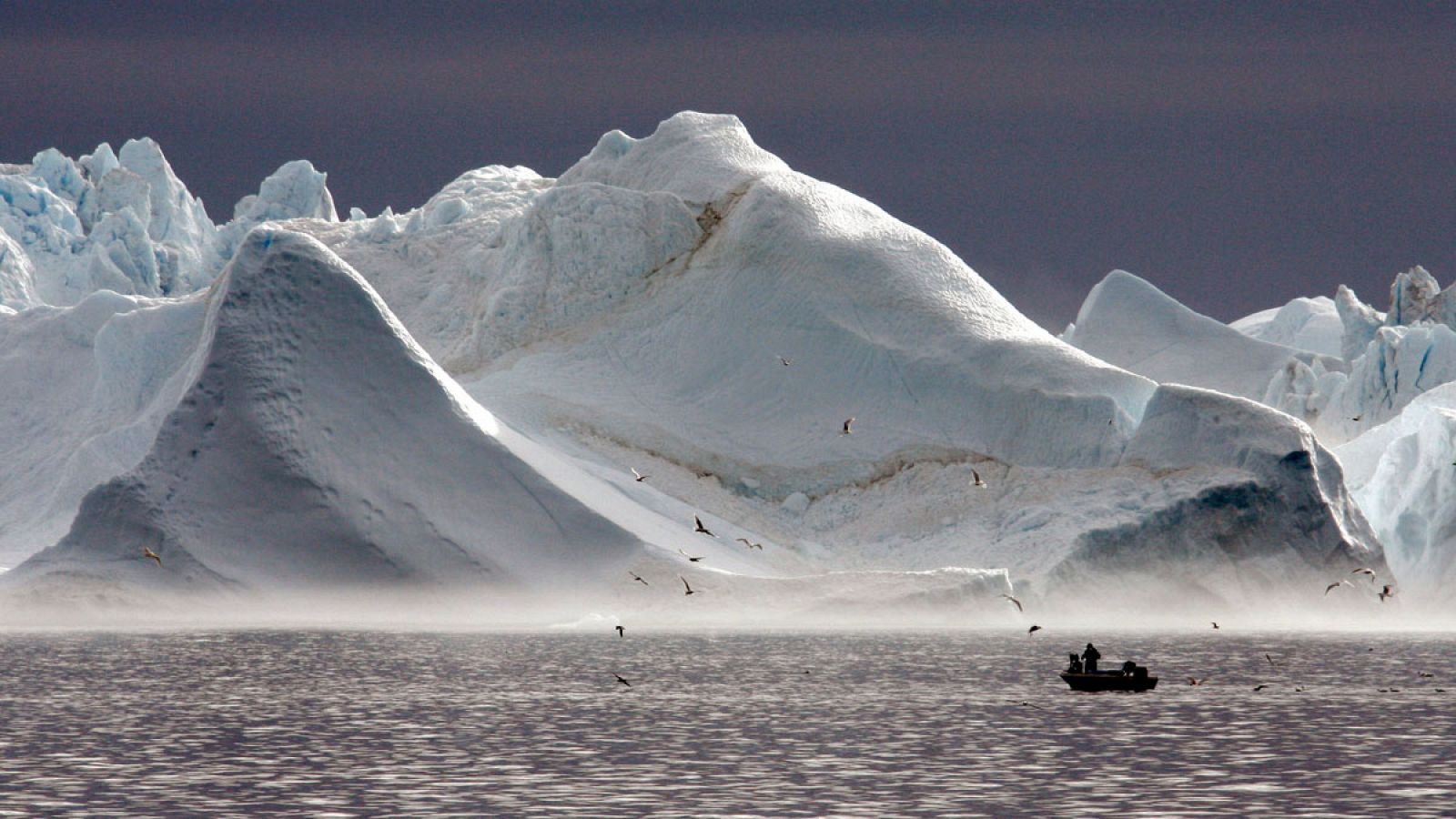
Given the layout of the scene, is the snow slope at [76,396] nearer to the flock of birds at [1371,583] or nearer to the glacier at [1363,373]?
the flock of birds at [1371,583]

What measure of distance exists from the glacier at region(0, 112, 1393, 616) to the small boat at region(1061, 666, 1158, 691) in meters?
28.3

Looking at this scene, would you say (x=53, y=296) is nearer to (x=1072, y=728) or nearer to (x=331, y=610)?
(x=331, y=610)

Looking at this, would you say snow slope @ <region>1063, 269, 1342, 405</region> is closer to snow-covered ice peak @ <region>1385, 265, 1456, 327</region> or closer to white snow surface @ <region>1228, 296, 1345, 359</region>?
snow-covered ice peak @ <region>1385, 265, 1456, 327</region>

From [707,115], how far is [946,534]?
3470 centimetres

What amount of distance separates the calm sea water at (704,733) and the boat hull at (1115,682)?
0.49m

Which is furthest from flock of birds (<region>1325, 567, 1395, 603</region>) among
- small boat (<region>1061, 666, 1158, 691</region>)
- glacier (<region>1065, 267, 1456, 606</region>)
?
small boat (<region>1061, 666, 1158, 691</region>)

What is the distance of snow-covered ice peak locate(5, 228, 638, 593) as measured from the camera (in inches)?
3024

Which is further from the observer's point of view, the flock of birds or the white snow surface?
the white snow surface

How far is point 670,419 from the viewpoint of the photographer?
9756cm

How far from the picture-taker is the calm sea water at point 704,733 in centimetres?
3167

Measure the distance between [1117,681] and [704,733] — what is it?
16189 mm

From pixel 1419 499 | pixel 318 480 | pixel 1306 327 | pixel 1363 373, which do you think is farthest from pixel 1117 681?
pixel 1306 327

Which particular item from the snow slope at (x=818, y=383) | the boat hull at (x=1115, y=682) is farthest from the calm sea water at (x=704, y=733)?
the snow slope at (x=818, y=383)

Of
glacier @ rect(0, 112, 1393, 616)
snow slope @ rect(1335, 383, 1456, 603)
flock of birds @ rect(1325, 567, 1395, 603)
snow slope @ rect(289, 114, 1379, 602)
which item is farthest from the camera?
snow slope @ rect(1335, 383, 1456, 603)
